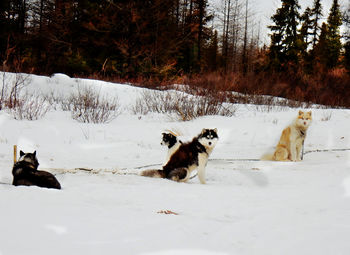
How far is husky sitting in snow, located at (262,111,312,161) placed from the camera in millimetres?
7113

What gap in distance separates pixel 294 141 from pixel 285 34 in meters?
28.3

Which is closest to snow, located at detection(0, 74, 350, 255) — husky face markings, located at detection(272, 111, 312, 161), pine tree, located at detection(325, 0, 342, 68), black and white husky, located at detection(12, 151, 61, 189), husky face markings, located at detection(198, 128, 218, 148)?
black and white husky, located at detection(12, 151, 61, 189)

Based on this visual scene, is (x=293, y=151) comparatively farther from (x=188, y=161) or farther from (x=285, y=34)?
(x=285, y=34)

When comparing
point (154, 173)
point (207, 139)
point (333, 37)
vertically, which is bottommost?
point (154, 173)

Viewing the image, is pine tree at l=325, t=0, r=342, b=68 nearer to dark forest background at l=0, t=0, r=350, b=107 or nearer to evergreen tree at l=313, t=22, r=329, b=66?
evergreen tree at l=313, t=22, r=329, b=66

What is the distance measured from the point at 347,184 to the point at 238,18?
3938 centimetres

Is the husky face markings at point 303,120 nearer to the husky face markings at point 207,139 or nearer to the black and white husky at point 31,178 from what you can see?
the husky face markings at point 207,139

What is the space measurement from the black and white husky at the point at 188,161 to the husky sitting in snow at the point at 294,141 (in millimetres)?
2539

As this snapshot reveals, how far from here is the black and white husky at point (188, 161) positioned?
16.8ft

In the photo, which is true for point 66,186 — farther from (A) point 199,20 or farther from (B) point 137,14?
(A) point 199,20

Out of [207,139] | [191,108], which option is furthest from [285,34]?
[207,139]

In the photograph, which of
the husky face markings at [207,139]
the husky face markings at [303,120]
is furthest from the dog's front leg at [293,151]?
the husky face markings at [207,139]

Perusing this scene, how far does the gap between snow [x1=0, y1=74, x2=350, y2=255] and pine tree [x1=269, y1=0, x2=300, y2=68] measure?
85.8 ft

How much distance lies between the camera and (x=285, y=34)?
32156mm
